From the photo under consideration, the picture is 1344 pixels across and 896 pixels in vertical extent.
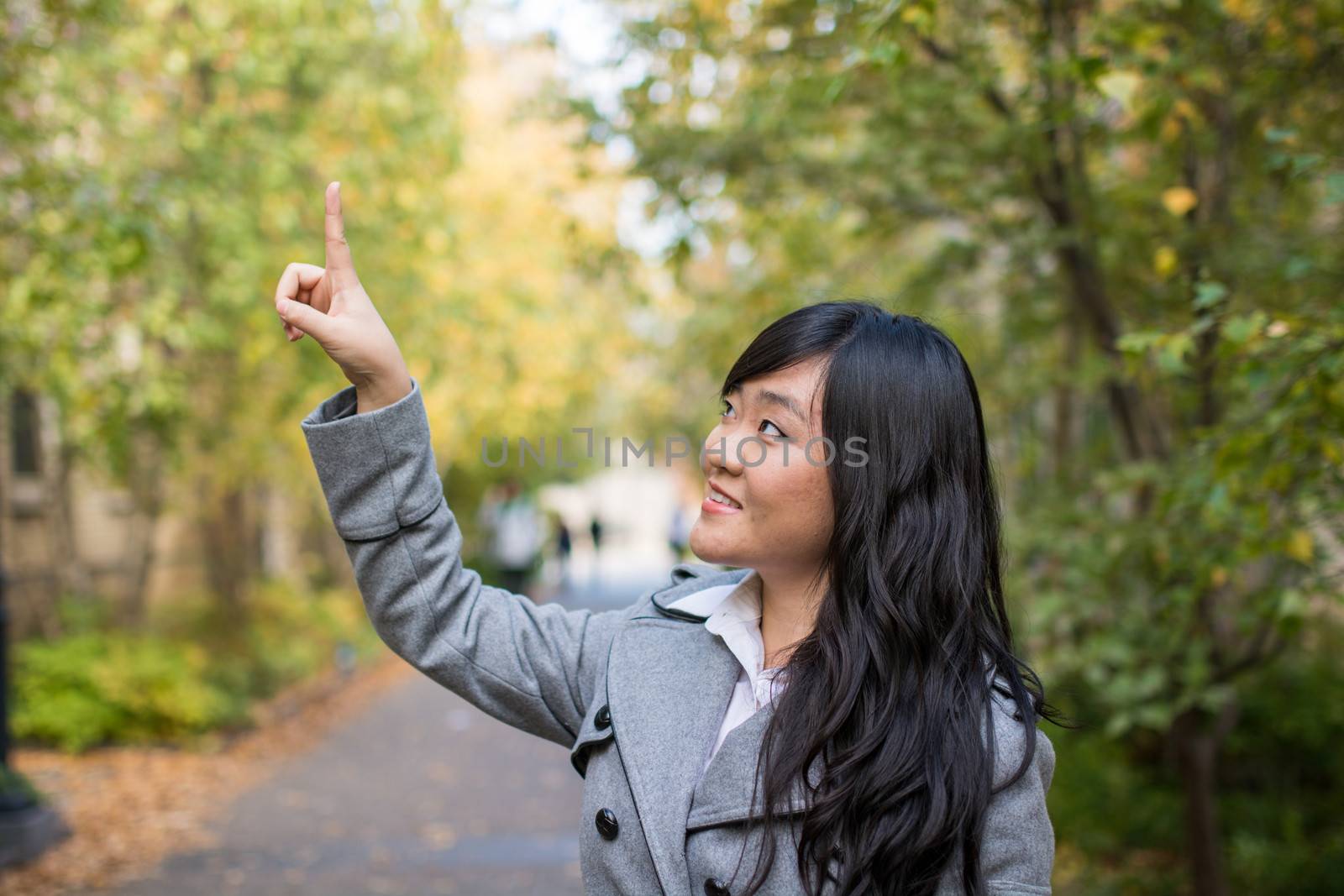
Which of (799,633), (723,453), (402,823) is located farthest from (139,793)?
(723,453)

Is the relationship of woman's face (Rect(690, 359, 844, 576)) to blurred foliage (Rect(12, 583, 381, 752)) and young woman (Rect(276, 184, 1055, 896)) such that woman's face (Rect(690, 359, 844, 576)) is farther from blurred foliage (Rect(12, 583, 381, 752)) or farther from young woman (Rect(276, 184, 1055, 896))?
blurred foliage (Rect(12, 583, 381, 752))

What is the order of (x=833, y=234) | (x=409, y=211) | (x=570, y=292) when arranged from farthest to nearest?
1. (x=570, y=292)
2. (x=409, y=211)
3. (x=833, y=234)

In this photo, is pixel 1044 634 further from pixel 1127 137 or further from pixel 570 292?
pixel 570 292

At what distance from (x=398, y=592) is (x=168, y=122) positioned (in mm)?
8089

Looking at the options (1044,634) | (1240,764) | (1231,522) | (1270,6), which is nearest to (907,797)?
(1231,522)

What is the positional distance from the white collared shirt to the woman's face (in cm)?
17

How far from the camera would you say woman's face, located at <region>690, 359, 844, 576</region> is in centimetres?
177

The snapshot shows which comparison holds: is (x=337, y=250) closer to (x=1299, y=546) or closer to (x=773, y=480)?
(x=773, y=480)

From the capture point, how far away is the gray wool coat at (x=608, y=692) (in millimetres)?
1698

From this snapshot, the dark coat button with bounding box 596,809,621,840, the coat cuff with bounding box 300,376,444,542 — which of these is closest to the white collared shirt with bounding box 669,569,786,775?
the dark coat button with bounding box 596,809,621,840

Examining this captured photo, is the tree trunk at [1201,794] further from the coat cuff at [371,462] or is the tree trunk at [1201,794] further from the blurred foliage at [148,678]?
the blurred foliage at [148,678]

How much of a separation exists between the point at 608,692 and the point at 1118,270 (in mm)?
4788

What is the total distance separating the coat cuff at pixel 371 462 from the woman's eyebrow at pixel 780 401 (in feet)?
1.73

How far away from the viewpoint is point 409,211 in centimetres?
929
